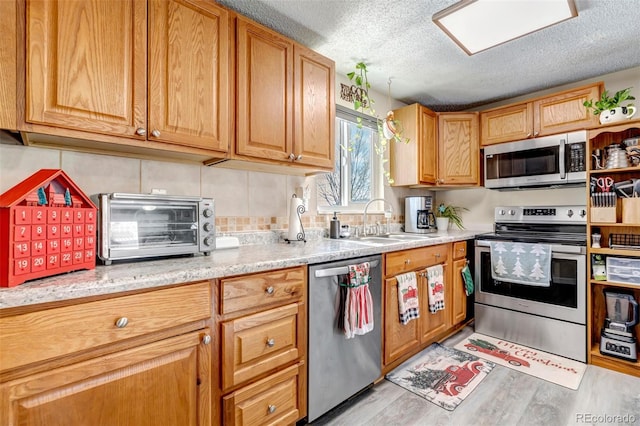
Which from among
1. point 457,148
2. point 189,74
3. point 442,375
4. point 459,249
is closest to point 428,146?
point 457,148

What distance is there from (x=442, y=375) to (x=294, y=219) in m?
1.47

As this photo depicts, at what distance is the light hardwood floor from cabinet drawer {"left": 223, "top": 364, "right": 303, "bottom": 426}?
0.29 meters

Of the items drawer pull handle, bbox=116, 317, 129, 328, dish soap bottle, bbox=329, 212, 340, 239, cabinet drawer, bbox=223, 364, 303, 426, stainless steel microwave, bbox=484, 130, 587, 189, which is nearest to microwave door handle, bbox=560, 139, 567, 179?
stainless steel microwave, bbox=484, 130, 587, 189

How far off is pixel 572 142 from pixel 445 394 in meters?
2.28

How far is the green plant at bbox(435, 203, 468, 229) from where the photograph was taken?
3484 mm

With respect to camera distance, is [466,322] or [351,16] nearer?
[351,16]

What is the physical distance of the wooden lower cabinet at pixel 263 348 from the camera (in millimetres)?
1229

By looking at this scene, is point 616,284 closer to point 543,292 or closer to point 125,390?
point 543,292

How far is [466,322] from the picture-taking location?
2.91 metres

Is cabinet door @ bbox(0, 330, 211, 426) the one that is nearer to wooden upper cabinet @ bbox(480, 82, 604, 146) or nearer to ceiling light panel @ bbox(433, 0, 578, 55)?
ceiling light panel @ bbox(433, 0, 578, 55)

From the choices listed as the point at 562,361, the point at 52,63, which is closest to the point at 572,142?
the point at 562,361

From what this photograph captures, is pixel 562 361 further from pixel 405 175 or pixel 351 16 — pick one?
pixel 351 16

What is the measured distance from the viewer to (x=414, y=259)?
2.18m

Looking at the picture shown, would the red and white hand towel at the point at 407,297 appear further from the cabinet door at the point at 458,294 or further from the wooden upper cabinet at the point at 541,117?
the wooden upper cabinet at the point at 541,117
